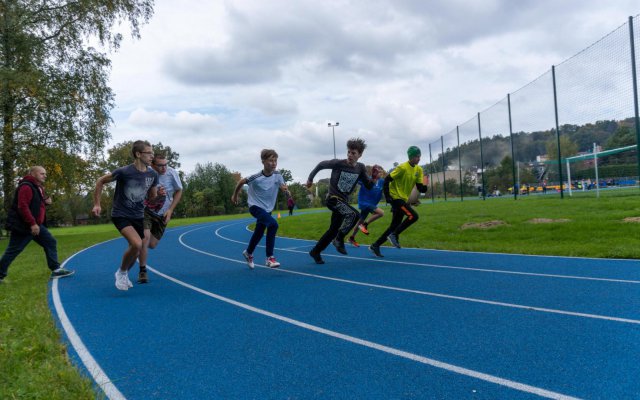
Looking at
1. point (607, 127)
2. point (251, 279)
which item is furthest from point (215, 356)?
point (607, 127)

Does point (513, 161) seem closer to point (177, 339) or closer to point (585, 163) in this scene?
point (585, 163)

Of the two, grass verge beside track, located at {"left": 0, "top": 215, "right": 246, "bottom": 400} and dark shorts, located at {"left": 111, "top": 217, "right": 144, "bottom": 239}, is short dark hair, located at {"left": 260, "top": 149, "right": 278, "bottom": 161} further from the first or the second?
grass verge beside track, located at {"left": 0, "top": 215, "right": 246, "bottom": 400}

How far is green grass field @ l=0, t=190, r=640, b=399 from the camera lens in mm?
2906

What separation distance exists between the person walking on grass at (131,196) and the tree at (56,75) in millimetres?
15096

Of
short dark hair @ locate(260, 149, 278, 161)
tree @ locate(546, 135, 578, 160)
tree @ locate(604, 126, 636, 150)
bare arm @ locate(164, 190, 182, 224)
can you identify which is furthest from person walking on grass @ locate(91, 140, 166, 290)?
tree @ locate(546, 135, 578, 160)

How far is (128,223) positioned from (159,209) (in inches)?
29.4

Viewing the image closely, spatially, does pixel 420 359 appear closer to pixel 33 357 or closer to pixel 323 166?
pixel 33 357

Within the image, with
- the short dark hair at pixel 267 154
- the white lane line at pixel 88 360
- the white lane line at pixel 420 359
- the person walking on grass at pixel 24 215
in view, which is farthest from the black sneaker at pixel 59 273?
the white lane line at pixel 420 359

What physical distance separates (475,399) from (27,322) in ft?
13.6

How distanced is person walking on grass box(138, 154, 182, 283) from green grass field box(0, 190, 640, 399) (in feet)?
4.46

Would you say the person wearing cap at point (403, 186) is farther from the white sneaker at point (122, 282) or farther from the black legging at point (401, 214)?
the white sneaker at point (122, 282)

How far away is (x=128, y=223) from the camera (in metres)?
5.98

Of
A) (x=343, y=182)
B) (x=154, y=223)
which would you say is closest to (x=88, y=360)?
(x=154, y=223)

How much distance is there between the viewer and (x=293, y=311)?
4.63 meters
